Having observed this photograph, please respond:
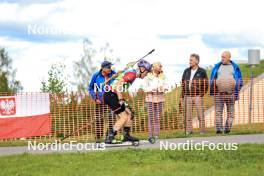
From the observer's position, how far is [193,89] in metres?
16.7

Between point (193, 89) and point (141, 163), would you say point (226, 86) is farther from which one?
point (141, 163)

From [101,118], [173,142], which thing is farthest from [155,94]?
[173,142]

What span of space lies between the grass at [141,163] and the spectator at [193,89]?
4297 millimetres

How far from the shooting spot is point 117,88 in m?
13.4

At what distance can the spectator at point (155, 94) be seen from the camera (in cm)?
1531

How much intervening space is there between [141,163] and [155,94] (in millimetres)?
5028

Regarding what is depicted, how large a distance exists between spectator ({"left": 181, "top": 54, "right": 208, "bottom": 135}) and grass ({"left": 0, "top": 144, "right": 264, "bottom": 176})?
4297 mm

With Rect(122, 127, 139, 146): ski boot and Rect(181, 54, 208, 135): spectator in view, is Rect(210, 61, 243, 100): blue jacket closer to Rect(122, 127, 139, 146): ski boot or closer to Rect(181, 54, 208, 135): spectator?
Rect(181, 54, 208, 135): spectator

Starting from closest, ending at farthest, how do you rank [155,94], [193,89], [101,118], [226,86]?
[155,94]
[101,118]
[226,86]
[193,89]

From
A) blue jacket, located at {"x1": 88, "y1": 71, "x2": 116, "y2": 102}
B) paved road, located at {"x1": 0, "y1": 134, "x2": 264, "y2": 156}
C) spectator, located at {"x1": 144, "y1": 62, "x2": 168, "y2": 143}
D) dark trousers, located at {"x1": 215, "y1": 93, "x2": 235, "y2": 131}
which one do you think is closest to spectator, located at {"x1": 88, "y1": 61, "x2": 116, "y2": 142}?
blue jacket, located at {"x1": 88, "y1": 71, "x2": 116, "y2": 102}

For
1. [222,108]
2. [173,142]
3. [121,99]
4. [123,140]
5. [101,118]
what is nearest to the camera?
[121,99]

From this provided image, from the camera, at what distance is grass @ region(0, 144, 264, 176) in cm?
986

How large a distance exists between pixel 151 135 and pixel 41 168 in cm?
542

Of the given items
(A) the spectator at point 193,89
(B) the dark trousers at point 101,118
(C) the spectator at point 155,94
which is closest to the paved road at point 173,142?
(C) the spectator at point 155,94
